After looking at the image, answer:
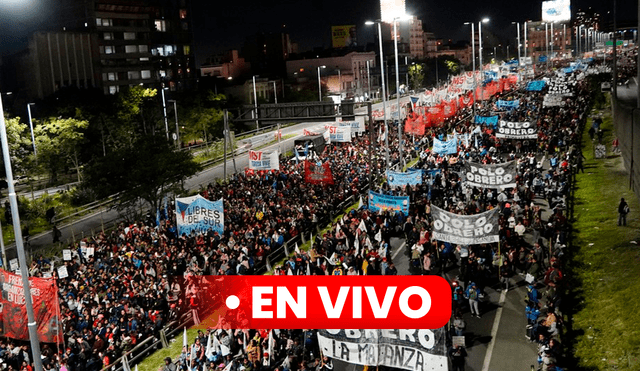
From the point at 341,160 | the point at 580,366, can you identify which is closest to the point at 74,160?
the point at 341,160

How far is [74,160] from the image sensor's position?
53344 mm

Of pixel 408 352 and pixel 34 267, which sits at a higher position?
pixel 408 352

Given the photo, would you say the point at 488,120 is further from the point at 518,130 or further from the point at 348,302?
the point at 348,302

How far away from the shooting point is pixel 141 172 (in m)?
36.4

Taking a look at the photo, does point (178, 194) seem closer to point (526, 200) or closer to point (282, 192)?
point (282, 192)

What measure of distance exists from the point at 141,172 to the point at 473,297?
2407 centimetres

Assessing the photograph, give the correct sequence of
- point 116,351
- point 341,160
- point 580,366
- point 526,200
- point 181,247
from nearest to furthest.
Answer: point 580,366 → point 116,351 → point 181,247 → point 526,200 → point 341,160

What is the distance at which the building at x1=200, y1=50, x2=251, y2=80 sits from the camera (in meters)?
134

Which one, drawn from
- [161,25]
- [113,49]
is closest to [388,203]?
[113,49]

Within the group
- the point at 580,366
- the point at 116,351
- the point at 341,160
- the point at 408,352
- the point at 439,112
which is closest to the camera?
the point at 408,352

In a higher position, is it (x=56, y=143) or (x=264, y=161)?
(x=56, y=143)

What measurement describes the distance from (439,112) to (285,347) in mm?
36565

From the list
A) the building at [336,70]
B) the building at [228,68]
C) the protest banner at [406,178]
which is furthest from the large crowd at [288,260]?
the building at [228,68]

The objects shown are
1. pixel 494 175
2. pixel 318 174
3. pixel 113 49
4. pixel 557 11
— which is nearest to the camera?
pixel 494 175
